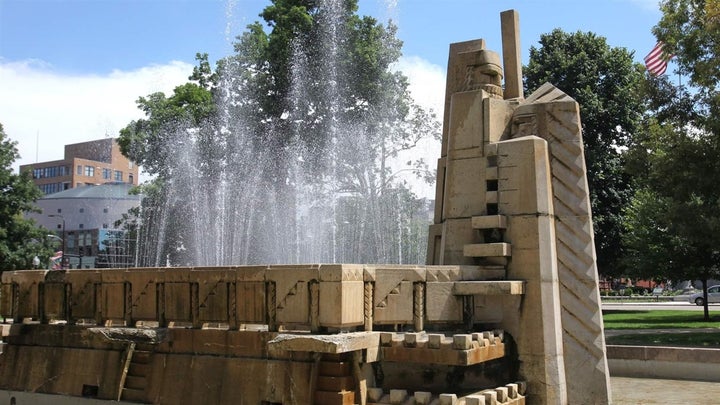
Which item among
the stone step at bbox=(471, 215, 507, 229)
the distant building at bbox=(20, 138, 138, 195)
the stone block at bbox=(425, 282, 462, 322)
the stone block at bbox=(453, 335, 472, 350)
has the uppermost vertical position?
the distant building at bbox=(20, 138, 138, 195)

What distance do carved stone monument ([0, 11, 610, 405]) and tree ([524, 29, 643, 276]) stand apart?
20.0m

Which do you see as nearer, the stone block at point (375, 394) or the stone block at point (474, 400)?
the stone block at point (474, 400)

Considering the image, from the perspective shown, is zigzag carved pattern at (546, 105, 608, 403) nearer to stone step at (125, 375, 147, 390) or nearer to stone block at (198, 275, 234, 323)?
stone block at (198, 275, 234, 323)

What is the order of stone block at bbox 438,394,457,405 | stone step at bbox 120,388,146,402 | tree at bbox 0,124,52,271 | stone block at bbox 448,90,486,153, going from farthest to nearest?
tree at bbox 0,124,52,271 → stone block at bbox 448,90,486,153 → stone step at bbox 120,388,146,402 → stone block at bbox 438,394,457,405

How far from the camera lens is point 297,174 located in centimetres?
3030

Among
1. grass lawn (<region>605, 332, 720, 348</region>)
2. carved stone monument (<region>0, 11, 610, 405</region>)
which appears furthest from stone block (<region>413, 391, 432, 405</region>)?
grass lawn (<region>605, 332, 720, 348</region>)

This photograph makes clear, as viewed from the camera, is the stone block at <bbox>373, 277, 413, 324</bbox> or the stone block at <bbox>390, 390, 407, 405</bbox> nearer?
the stone block at <bbox>390, 390, 407, 405</bbox>

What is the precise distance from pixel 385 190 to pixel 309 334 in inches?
779

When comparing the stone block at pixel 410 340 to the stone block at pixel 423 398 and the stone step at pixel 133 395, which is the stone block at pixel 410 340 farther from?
the stone step at pixel 133 395

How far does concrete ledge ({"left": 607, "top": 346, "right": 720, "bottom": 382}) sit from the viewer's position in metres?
13.5

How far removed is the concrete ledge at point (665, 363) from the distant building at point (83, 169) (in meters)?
91.2

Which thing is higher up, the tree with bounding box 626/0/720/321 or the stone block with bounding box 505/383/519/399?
the tree with bounding box 626/0/720/321

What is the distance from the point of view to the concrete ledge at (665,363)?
13.5m

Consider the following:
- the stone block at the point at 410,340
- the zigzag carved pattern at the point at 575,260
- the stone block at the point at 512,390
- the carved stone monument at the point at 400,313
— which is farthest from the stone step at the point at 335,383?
the zigzag carved pattern at the point at 575,260
